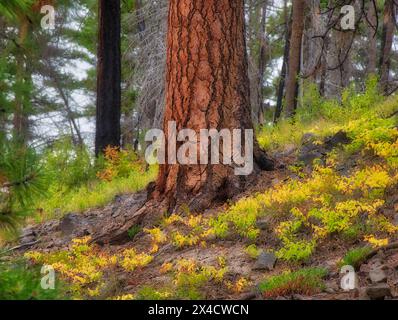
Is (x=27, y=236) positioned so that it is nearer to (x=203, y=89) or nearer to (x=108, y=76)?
(x=203, y=89)

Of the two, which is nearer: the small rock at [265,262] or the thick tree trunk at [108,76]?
the small rock at [265,262]

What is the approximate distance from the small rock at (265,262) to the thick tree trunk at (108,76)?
25.2 feet

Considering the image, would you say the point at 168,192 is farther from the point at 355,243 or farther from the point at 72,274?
the point at 355,243

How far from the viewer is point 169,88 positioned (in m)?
7.60

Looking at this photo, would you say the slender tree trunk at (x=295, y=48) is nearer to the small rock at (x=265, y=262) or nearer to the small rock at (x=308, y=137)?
the small rock at (x=308, y=137)

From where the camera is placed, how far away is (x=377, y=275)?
461 cm

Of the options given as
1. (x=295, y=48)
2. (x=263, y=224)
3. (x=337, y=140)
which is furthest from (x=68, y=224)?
(x=295, y=48)

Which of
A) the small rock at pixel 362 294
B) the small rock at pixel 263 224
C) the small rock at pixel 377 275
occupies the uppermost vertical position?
the small rock at pixel 263 224

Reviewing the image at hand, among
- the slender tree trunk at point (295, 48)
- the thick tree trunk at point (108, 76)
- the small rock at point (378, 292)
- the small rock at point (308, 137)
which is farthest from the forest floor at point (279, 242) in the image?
the slender tree trunk at point (295, 48)

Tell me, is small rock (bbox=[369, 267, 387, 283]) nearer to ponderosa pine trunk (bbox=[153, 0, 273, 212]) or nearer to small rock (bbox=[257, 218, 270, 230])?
small rock (bbox=[257, 218, 270, 230])

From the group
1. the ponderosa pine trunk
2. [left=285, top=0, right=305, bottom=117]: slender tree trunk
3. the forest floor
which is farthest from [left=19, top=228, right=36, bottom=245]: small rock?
[left=285, top=0, right=305, bottom=117]: slender tree trunk

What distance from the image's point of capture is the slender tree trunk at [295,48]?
12836 millimetres
